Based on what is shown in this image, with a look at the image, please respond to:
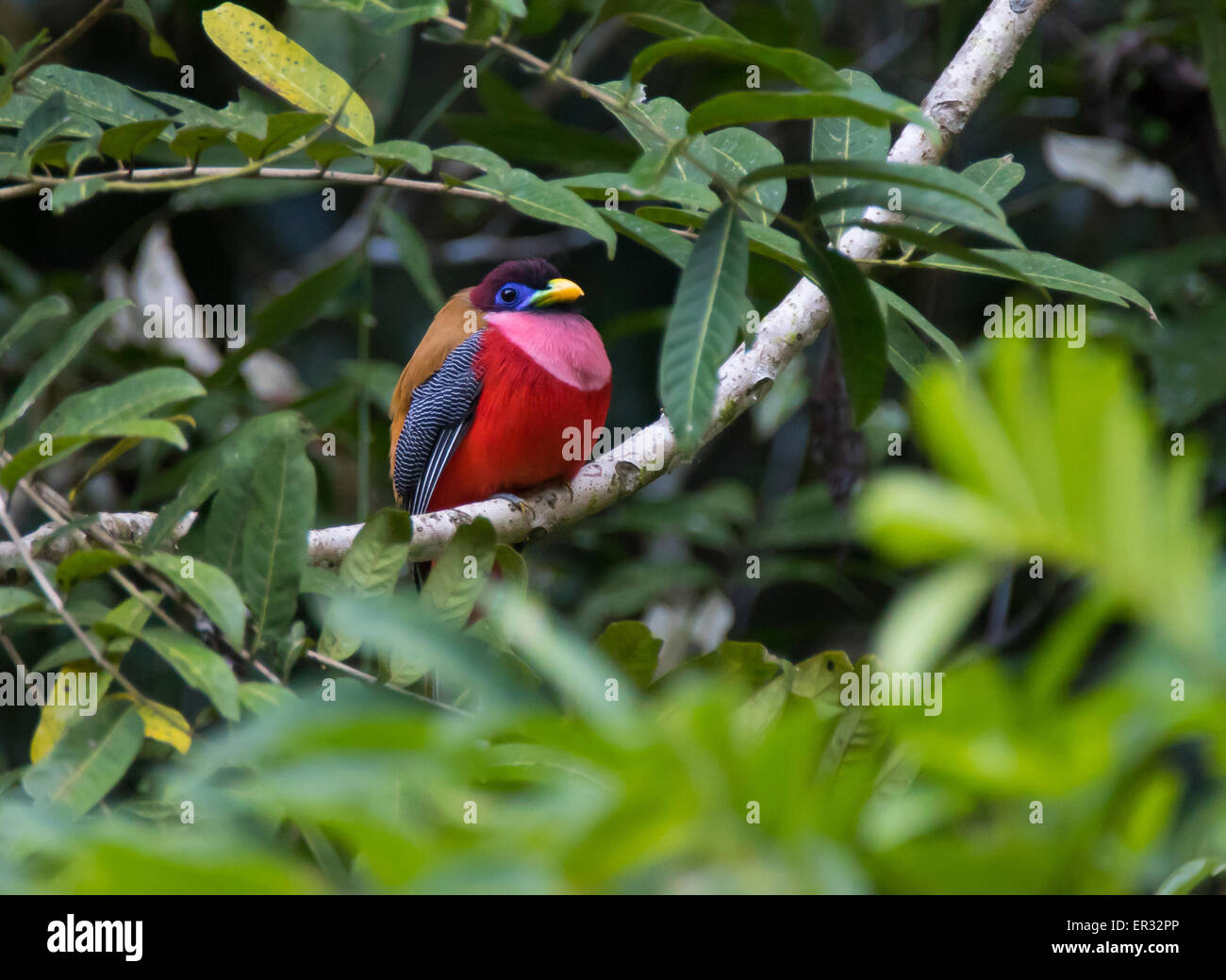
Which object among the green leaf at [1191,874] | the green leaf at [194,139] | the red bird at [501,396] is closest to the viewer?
the green leaf at [1191,874]

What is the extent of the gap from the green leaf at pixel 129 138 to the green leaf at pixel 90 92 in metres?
0.19

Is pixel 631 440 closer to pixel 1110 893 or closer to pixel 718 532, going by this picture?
pixel 718 532

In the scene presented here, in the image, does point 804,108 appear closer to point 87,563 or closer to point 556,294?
point 87,563

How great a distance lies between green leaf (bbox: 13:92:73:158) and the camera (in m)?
1.90

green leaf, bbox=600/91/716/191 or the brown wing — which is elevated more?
the brown wing

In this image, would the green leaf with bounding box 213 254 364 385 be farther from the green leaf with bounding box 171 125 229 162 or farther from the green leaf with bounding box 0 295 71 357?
the green leaf with bounding box 0 295 71 357

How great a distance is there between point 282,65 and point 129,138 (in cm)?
30

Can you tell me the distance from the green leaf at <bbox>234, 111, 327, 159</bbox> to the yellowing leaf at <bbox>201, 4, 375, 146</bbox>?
9 cm

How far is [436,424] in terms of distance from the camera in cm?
397

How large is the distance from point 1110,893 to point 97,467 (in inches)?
82.5

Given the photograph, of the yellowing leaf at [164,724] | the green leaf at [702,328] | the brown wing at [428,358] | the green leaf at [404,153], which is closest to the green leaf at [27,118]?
the green leaf at [404,153]

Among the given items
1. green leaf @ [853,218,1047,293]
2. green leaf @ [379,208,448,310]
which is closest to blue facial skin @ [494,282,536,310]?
green leaf @ [379,208,448,310]

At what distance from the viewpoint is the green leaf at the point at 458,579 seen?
5.44 ft

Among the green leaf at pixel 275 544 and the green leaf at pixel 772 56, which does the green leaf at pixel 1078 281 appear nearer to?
the green leaf at pixel 772 56
